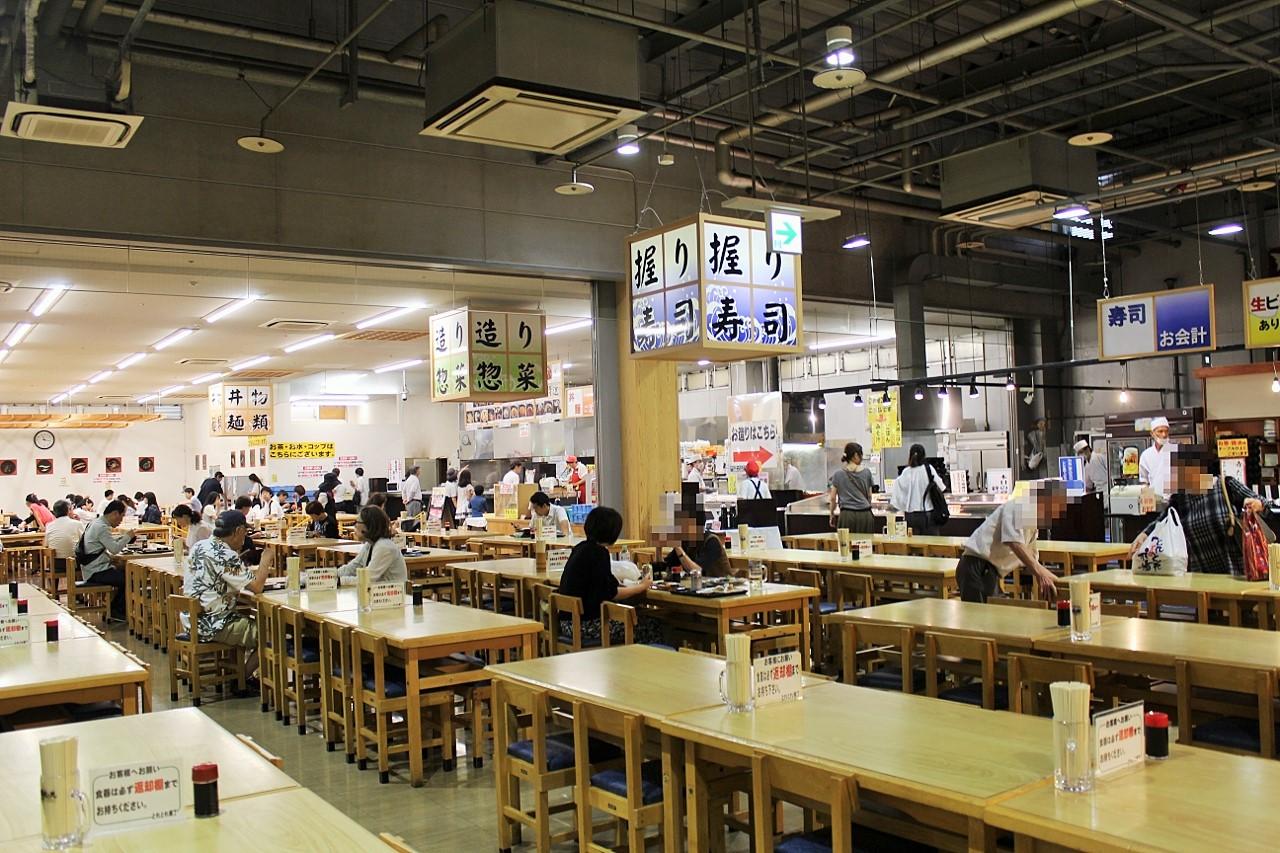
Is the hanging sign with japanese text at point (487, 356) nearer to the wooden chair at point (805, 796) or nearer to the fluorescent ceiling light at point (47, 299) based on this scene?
the fluorescent ceiling light at point (47, 299)

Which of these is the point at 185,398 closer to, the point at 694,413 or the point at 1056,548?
the point at 694,413

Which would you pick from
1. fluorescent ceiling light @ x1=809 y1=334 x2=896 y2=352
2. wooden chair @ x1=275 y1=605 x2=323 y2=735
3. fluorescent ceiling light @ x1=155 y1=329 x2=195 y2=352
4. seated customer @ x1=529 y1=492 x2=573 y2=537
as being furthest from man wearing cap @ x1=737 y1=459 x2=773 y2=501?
wooden chair @ x1=275 y1=605 x2=323 y2=735

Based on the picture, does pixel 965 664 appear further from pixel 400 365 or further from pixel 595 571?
pixel 400 365

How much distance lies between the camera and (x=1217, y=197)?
668 inches

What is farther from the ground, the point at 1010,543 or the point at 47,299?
the point at 47,299

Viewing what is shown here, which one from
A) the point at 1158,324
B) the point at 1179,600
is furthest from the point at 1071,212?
the point at 1179,600

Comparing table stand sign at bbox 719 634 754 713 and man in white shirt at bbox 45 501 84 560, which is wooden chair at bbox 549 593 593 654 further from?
man in white shirt at bbox 45 501 84 560

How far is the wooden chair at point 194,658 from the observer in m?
7.21

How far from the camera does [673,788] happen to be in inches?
130

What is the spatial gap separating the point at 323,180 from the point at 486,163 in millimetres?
1704

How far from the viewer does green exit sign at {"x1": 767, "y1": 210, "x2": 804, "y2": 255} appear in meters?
6.79

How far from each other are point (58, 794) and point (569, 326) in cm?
1244

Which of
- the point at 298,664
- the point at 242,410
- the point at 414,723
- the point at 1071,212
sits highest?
the point at 1071,212

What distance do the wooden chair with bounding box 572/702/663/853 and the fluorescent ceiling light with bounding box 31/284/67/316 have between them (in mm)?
9156
